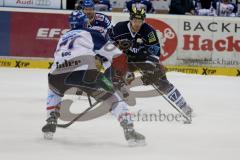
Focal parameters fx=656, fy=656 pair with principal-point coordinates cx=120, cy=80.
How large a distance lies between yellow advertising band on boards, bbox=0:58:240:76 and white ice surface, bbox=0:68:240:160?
2.27 m

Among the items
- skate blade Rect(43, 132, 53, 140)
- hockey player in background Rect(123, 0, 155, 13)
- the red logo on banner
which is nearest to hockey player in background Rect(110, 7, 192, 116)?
skate blade Rect(43, 132, 53, 140)

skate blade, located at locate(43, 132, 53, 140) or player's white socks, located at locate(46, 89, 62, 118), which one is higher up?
player's white socks, located at locate(46, 89, 62, 118)

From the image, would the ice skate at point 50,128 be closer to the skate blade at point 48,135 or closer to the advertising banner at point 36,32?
the skate blade at point 48,135

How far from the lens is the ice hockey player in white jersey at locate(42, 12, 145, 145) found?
20.1 ft

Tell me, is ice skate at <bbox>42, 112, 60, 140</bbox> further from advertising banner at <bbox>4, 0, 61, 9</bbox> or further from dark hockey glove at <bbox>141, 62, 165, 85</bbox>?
advertising banner at <bbox>4, 0, 61, 9</bbox>

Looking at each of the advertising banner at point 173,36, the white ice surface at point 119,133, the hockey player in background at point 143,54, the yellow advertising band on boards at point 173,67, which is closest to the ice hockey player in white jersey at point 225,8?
the advertising banner at point 173,36

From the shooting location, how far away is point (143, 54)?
804 cm

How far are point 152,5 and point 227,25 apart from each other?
1858 millimetres

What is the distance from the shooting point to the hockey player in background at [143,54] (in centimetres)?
769

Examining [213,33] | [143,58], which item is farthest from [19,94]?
[213,33]

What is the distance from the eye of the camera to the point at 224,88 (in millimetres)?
10594

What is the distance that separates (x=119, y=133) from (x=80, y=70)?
869 mm

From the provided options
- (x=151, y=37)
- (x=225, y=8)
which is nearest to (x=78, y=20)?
(x=151, y=37)

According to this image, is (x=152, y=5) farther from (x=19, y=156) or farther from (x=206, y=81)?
(x=19, y=156)
